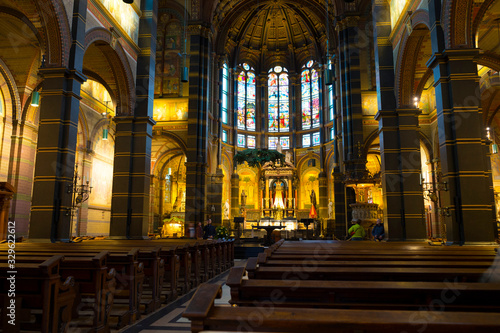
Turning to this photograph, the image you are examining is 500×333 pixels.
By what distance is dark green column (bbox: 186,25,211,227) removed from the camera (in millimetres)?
20141

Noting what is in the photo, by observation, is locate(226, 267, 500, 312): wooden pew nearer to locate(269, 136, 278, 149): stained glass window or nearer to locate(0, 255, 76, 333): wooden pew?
locate(0, 255, 76, 333): wooden pew

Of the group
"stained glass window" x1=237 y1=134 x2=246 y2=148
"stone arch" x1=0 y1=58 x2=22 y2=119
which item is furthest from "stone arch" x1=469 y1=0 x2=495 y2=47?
"stained glass window" x1=237 y1=134 x2=246 y2=148

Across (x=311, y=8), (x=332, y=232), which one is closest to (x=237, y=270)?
(x=332, y=232)

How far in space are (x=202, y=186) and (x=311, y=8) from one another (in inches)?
607

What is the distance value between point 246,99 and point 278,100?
286 centimetres

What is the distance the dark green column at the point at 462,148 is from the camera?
8.01 metres

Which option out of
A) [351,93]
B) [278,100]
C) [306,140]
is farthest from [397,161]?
[278,100]

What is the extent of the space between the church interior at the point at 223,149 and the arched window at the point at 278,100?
2.02 meters

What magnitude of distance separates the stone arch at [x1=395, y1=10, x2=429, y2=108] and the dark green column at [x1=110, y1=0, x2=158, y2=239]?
8588 mm

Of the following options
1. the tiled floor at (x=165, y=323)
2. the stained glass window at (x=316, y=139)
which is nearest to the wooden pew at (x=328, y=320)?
the tiled floor at (x=165, y=323)

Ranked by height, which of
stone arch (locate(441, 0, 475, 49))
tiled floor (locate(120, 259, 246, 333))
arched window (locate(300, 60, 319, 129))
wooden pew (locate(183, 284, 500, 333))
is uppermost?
arched window (locate(300, 60, 319, 129))

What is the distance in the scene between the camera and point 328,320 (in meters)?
1.75

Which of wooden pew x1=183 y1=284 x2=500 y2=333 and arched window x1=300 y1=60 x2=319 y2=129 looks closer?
Answer: wooden pew x1=183 y1=284 x2=500 y2=333

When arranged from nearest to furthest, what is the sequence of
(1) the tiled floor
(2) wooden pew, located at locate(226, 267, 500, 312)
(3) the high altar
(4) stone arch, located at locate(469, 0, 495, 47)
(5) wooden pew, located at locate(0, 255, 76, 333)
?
1. (2) wooden pew, located at locate(226, 267, 500, 312)
2. (5) wooden pew, located at locate(0, 255, 76, 333)
3. (1) the tiled floor
4. (4) stone arch, located at locate(469, 0, 495, 47)
5. (3) the high altar
